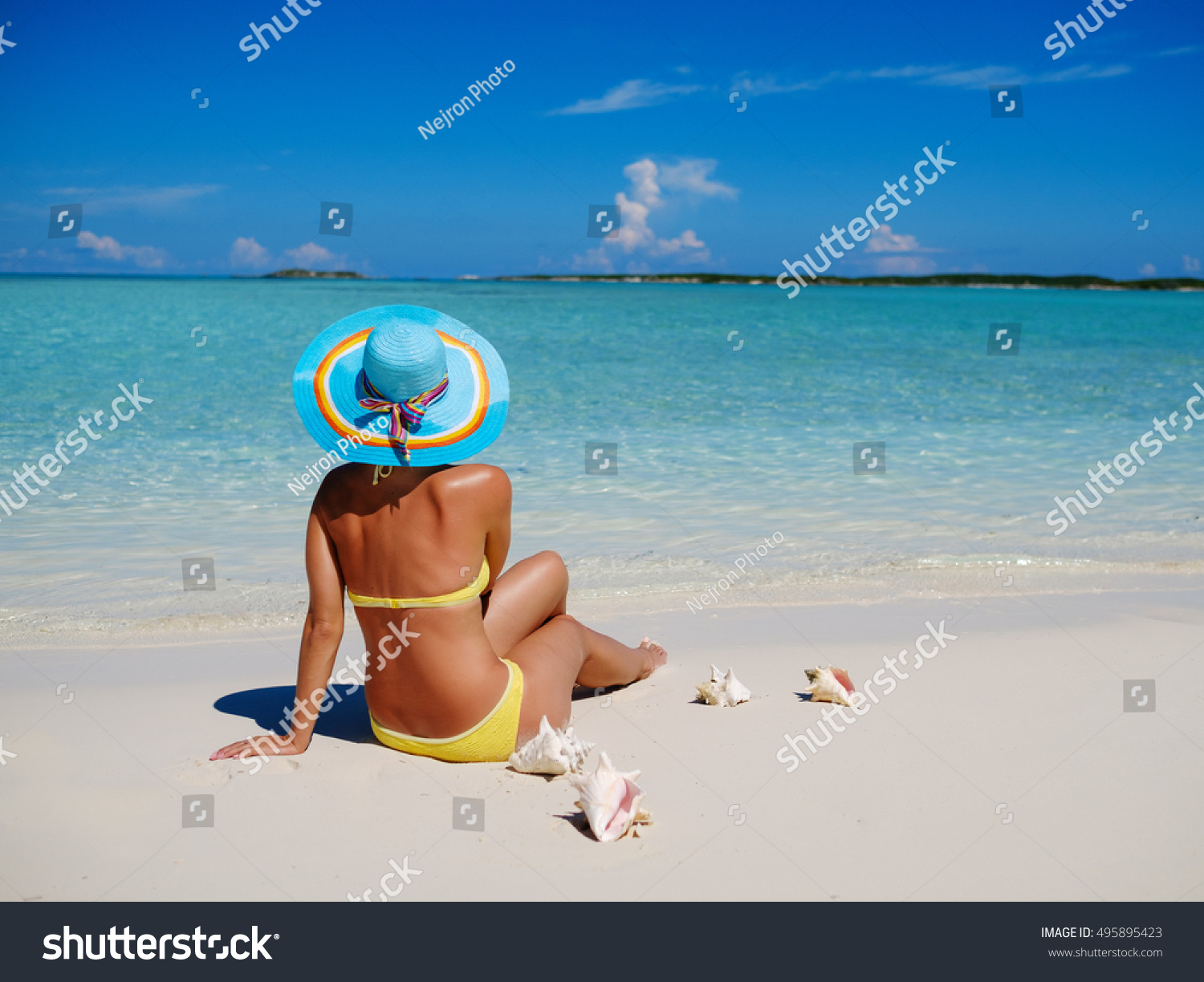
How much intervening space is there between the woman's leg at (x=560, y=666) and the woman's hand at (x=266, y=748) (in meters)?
0.81

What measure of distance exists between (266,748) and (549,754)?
41.2 inches

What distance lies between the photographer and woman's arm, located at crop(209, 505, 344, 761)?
3.14 m

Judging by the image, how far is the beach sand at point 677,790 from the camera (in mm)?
2672

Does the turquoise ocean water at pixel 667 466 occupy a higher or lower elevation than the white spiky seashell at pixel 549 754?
higher

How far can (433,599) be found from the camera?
309 cm

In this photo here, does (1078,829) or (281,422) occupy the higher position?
(281,422)

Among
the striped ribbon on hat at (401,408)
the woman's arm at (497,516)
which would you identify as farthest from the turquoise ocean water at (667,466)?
the striped ribbon on hat at (401,408)

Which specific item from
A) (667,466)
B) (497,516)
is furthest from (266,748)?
(667,466)

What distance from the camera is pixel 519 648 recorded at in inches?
136

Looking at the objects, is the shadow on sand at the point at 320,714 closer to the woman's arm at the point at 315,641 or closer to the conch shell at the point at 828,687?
the woman's arm at the point at 315,641

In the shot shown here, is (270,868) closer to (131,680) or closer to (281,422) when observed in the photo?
(131,680)
